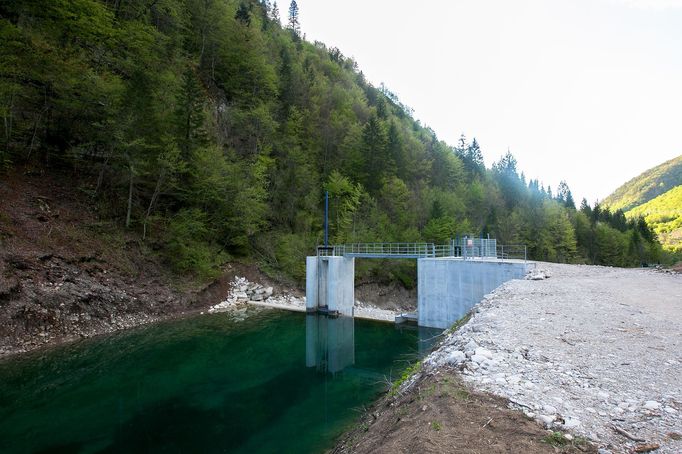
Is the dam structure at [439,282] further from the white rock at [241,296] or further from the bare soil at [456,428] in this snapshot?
the bare soil at [456,428]

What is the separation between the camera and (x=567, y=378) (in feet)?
15.1

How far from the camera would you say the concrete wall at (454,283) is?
17.0m

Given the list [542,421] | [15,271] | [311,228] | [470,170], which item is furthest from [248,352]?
[470,170]

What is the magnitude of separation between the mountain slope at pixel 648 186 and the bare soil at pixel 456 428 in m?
199

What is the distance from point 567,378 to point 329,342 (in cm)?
1410

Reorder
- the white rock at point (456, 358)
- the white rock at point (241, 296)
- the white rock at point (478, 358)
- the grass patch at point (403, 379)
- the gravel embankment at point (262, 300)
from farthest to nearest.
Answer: the white rock at point (241, 296) < the gravel embankment at point (262, 300) < the grass patch at point (403, 379) < the white rock at point (456, 358) < the white rock at point (478, 358)

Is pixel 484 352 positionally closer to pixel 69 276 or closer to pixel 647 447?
pixel 647 447

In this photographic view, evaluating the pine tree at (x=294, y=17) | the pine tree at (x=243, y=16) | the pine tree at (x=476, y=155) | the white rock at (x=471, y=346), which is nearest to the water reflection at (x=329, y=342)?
the white rock at (x=471, y=346)

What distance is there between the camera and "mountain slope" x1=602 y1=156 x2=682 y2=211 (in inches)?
6624

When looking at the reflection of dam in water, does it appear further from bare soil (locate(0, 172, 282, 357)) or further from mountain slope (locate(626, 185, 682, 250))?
mountain slope (locate(626, 185, 682, 250))

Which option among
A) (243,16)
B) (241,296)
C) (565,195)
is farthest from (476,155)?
(241,296)

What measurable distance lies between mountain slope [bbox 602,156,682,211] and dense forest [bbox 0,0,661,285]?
5856 inches

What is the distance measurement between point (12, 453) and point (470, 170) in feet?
209

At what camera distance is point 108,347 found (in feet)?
45.5
